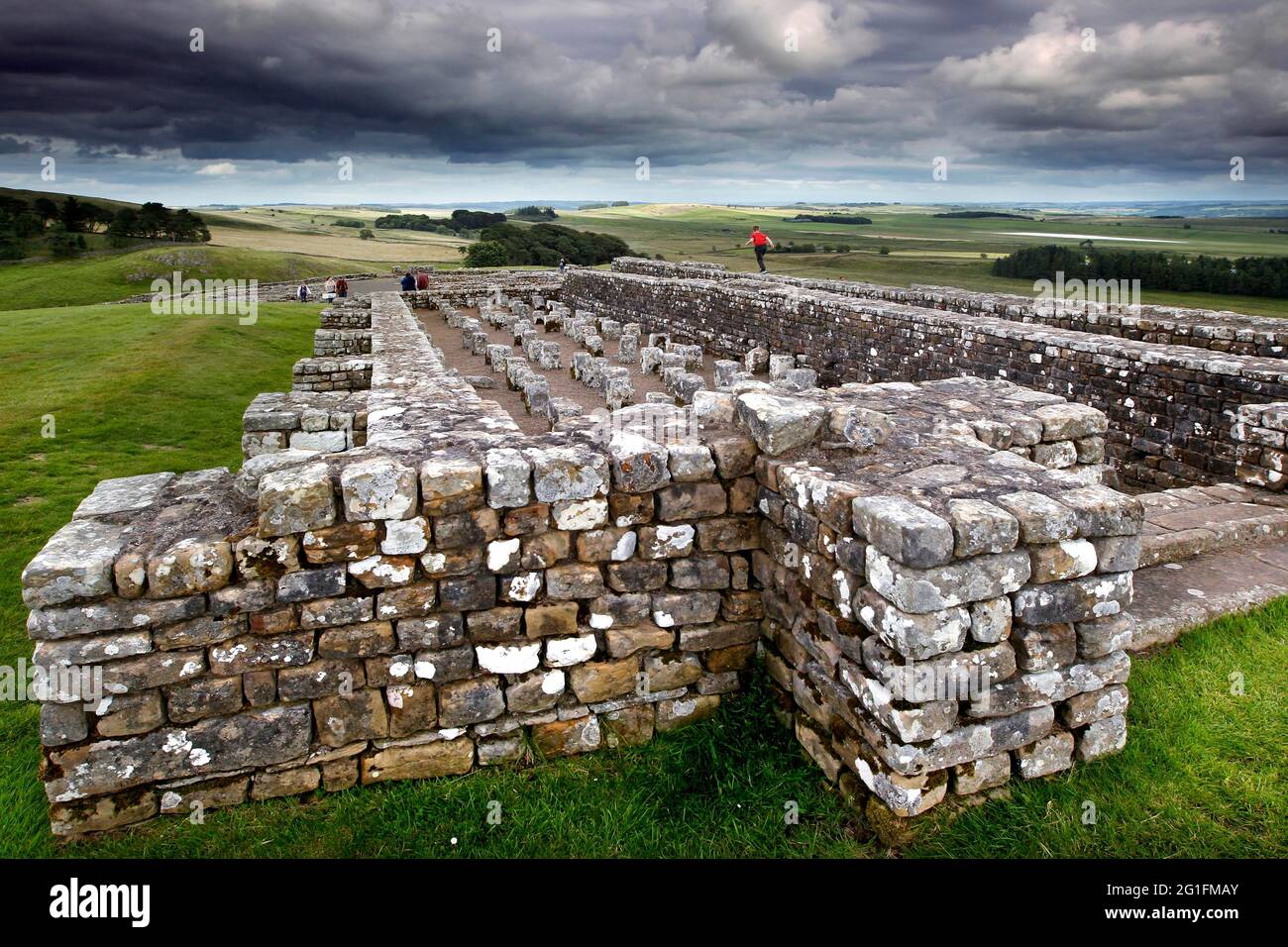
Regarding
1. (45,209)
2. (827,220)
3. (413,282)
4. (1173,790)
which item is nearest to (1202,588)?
(1173,790)

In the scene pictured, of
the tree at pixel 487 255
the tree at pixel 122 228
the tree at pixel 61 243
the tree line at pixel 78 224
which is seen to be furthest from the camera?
the tree at pixel 487 255

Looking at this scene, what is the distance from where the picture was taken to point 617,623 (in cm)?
414

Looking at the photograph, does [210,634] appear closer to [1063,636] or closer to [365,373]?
[1063,636]

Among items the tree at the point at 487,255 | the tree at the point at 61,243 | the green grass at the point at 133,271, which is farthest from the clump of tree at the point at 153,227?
the tree at the point at 487,255

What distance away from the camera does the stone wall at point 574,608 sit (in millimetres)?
3346

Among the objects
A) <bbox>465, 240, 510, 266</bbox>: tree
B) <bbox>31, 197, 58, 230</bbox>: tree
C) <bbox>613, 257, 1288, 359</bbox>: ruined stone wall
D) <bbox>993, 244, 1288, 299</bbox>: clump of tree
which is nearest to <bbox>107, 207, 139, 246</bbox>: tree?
<bbox>31, 197, 58, 230</bbox>: tree

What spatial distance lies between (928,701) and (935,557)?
676 mm

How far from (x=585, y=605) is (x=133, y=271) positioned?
49.3m

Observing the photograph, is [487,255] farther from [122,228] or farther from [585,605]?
[585,605]

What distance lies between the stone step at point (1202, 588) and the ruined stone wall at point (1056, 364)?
2478 mm

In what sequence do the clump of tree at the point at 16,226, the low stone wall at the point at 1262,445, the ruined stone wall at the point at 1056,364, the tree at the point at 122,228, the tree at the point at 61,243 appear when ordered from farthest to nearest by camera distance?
the tree at the point at 122,228 → the tree at the point at 61,243 → the clump of tree at the point at 16,226 → the ruined stone wall at the point at 1056,364 → the low stone wall at the point at 1262,445

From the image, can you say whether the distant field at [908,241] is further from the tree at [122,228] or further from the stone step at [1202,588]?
the tree at [122,228]
